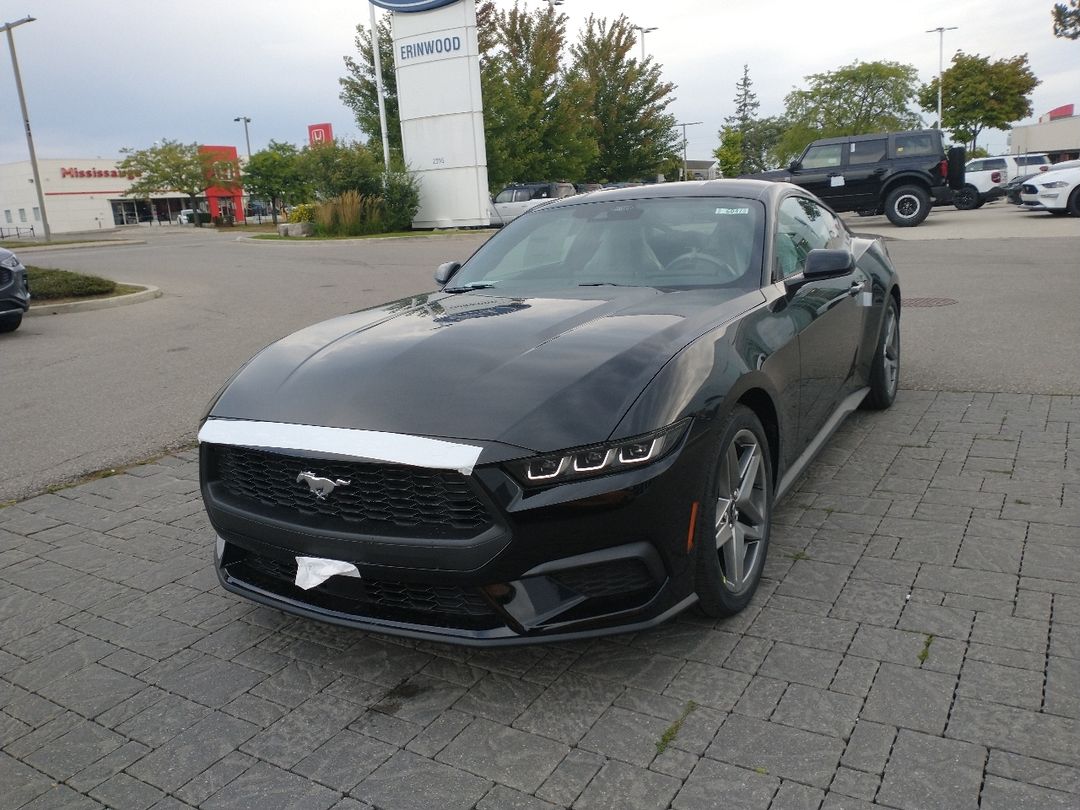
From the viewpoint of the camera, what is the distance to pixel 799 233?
4.61 metres

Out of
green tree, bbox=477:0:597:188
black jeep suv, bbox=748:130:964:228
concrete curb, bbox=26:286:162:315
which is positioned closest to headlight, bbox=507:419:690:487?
concrete curb, bbox=26:286:162:315

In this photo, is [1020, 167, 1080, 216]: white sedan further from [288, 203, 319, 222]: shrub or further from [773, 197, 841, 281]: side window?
[288, 203, 319, 222]: shrub

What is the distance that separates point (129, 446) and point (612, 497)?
14.6 feet

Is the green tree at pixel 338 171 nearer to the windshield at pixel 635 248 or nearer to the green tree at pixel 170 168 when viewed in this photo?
the windshield at pixel 635 248

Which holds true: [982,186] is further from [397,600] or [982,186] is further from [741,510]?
[397,600]

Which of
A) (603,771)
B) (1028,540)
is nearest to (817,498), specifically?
(1028,540)

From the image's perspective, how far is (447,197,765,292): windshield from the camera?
406cm

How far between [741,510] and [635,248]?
1.53 m

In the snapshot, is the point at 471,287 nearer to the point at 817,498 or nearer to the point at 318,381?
the point at 318,381

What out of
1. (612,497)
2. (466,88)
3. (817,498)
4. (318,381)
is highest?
(466,88)

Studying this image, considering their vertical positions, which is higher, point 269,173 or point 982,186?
point 269,173

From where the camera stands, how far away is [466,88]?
3036 cm

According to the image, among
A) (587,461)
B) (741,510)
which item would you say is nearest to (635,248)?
(741,510)

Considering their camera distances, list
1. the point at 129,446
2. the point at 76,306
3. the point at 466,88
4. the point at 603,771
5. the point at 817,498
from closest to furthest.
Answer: the point at 603,771
the point at 817,498
the point at 129,446
the point at 76,306
the point at 466,88
